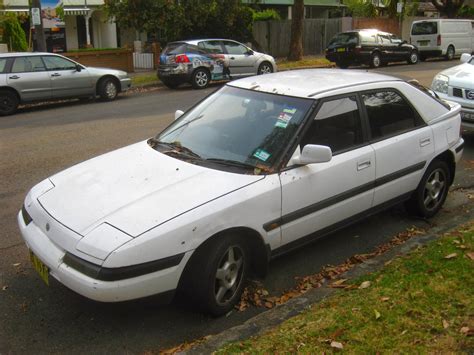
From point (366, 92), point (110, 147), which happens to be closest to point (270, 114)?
point (366, 92)

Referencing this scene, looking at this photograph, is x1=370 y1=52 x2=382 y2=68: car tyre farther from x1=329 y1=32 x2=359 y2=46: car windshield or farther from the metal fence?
the metal fence

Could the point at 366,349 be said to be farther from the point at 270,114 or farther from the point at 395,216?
the point at 395,216

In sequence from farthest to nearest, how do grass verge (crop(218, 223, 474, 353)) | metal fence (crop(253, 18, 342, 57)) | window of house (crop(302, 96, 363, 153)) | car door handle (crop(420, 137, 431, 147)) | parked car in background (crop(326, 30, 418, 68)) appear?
metal fence (crop(253, 18, 342, 57)) < parked car in background (crop(326, 30, 418, 68)) < car door handle (crop(420, 137, 431, 147)) < window of house (crop(302, 96, 363, 153)) < grass verge (crop(218, 223, 474, 353))

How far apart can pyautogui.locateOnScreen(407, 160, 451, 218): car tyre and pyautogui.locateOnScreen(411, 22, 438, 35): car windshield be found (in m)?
23.0

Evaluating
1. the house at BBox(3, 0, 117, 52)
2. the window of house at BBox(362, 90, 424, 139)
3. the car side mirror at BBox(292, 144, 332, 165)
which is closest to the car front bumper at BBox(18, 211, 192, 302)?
the car side mirror at BBox(292, 144, 332, 165)

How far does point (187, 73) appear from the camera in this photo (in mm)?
16656

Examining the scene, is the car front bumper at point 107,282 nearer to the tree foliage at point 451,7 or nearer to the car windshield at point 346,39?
the car windshield at point 346,39

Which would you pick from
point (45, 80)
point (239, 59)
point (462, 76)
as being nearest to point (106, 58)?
point (239, 59)

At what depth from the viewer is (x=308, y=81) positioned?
15.7 feet

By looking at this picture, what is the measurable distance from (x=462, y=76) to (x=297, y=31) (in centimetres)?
1581

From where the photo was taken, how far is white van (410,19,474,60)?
26188 millimetres

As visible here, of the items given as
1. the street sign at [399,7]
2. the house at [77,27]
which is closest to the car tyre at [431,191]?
the house at [77,27]

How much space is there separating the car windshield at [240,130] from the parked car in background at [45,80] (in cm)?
972

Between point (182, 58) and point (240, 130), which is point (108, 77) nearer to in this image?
point (182, 58)
